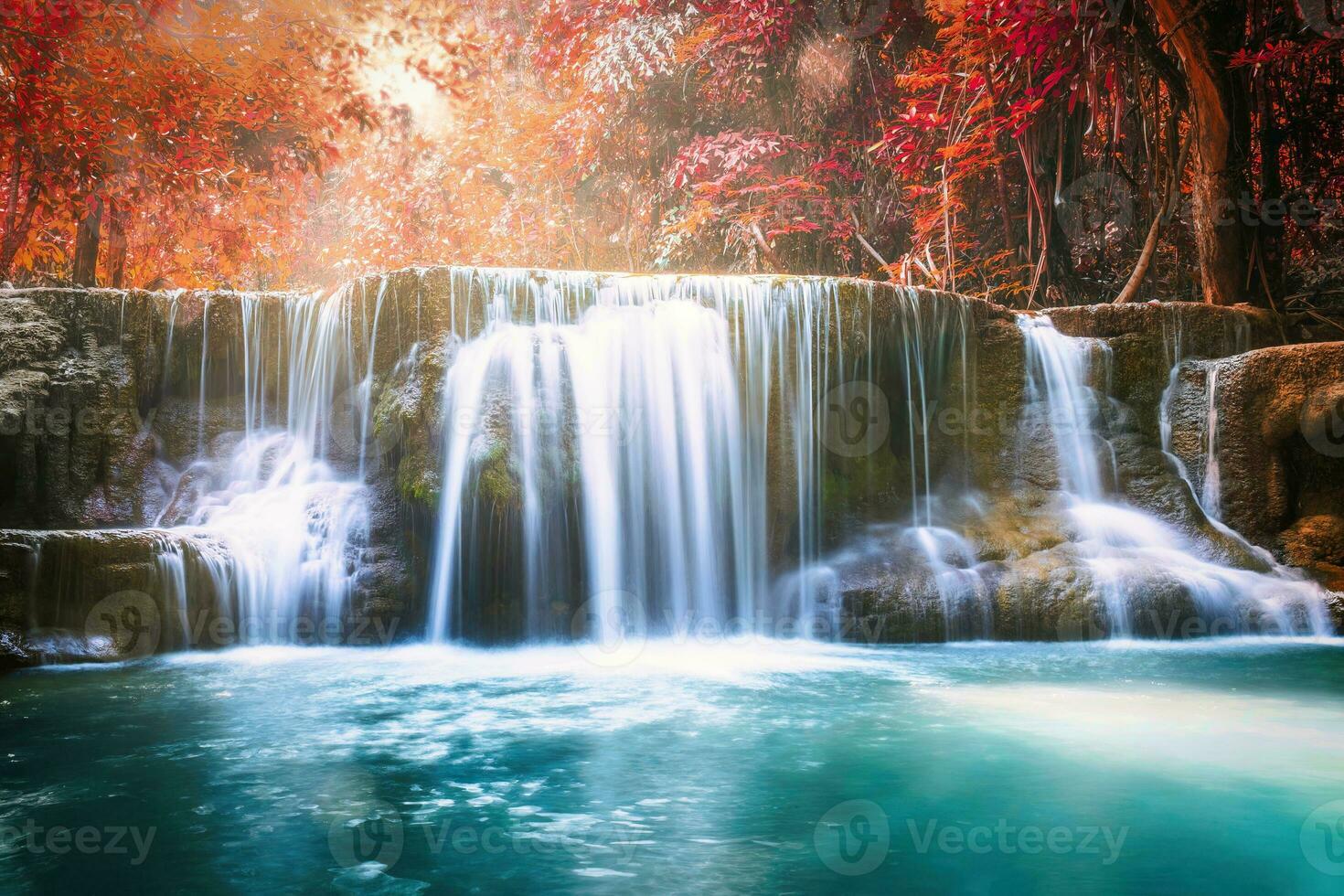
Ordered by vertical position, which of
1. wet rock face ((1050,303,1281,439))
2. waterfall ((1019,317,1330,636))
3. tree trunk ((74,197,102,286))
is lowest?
waterfall ((1019,317,1330,636))

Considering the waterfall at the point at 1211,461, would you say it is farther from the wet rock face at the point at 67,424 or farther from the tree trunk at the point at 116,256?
the tree trunk at the point at 116,256

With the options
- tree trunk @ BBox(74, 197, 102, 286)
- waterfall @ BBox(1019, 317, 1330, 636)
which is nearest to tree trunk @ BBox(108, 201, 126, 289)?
tree trunk @ BBox(74, 197, 102, 286)

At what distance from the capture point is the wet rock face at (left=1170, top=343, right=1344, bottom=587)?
7.92 m

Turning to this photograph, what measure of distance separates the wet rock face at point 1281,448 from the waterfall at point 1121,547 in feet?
1.59

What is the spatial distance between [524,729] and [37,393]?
606cm

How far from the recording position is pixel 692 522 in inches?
319

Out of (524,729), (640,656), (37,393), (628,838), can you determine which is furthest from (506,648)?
(37,393)

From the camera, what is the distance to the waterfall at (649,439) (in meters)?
7.55

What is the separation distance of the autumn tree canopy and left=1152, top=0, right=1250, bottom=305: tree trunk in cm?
3

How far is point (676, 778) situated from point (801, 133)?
11.8 m

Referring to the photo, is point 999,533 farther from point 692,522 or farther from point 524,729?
point 524,729

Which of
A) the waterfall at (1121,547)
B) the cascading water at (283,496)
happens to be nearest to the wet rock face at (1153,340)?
the waterfall at (1121,547)

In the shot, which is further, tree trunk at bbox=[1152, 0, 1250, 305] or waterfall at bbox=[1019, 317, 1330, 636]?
tree trunk at bbox=[1152, 0, 1250, 305]

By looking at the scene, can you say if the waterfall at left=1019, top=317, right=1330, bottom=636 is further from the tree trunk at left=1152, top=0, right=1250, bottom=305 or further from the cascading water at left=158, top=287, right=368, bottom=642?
the cascading water at left=158, top=287, right=368, bottom=642
